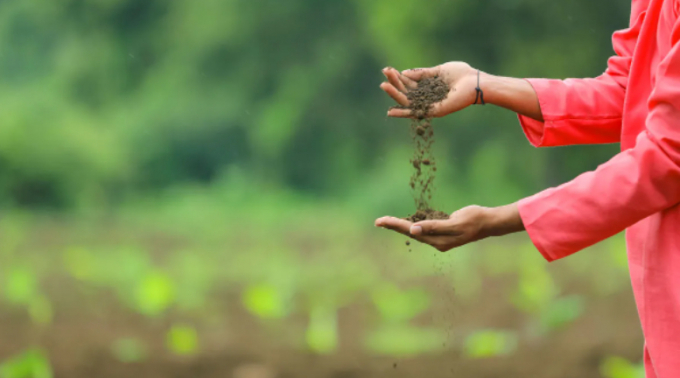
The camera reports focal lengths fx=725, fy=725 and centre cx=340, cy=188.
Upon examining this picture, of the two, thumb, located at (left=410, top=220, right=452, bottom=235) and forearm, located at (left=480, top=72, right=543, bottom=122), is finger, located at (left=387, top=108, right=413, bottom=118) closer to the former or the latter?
forearm, located at (left=480, top=72, right=543, bottom=122)

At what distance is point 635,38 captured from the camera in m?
1.39

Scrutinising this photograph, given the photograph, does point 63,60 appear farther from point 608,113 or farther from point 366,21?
point 608,113

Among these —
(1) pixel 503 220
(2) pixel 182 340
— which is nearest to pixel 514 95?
(1) pixel 503 220

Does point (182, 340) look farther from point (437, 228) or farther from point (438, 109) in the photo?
point (437, 228)

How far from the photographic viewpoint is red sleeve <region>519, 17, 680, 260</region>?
43.7 inches

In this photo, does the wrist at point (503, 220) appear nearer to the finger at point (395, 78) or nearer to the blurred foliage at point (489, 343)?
the finger at point (395, 78)

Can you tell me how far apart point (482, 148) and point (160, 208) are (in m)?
3.42

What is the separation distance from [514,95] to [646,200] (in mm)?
459

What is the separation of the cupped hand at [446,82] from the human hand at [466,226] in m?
0.36

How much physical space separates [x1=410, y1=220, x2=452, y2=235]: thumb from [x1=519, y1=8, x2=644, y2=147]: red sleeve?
1.22ft

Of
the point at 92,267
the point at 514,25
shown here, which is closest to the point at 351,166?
the point at 514,25

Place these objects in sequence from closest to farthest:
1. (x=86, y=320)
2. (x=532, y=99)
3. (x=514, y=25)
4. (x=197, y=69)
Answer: (x=532, y=99), (x=86, y=320), (x=514, y=25), (x=197, y=69)

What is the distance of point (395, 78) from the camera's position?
1.66m

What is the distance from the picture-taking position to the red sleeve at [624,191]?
1.11 m
